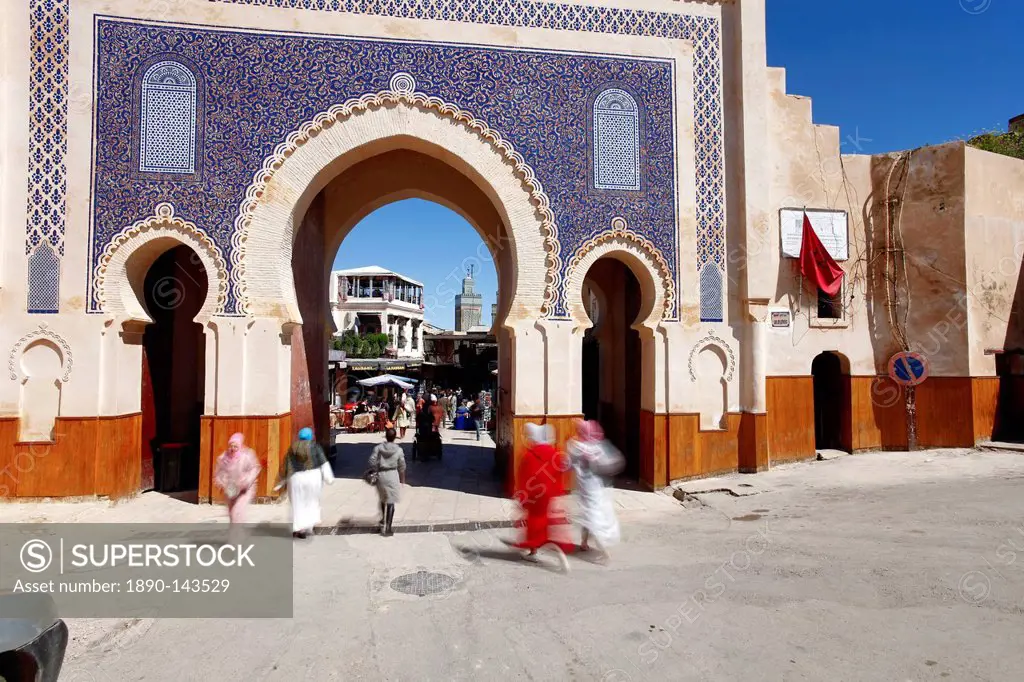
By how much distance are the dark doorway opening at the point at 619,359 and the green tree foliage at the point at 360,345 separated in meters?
30.2

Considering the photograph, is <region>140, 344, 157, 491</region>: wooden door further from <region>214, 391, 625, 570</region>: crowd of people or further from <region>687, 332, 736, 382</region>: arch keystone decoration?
<region>687, 332, 736, 382</region>: arch keystone decoration

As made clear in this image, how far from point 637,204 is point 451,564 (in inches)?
237

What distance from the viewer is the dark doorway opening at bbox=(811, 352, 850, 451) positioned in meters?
11.0

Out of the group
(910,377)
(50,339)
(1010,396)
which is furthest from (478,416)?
(1010,396)

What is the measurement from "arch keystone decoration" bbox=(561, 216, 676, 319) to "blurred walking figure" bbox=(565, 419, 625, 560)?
3.48m

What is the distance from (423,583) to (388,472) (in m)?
1.75

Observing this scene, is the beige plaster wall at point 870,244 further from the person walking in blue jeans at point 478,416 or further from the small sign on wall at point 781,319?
the person walking in blue jeans at point 478,416

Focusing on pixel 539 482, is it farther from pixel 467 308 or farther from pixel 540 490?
pixel 467 308

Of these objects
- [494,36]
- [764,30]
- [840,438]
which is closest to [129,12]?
[494,36]

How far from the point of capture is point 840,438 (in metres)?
11.1

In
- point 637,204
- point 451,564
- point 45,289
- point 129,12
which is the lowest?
point 451,564

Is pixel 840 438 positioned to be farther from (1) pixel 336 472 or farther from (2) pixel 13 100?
(2) pixel 13 100

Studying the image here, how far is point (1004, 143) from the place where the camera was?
19844 mm

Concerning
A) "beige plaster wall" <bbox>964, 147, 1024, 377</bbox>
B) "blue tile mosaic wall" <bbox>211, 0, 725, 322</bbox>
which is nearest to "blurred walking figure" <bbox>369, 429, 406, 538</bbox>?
"blue tile mosaic wall" <bbox>211, 0, 725, 322</bbox>
